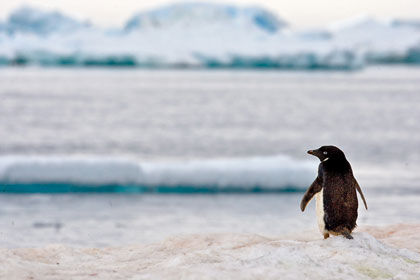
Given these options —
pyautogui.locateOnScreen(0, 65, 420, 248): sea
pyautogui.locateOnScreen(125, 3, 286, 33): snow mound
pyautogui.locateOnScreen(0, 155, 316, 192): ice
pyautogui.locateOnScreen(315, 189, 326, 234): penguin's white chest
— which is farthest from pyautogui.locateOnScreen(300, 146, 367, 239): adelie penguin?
pyautogui.locateOnScreen(125, 3, 286, 33): snow mound

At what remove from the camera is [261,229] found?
296 inches

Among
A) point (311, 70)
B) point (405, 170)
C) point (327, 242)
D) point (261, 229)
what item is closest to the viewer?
point (327, 242)

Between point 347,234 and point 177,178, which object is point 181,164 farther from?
point 347,234

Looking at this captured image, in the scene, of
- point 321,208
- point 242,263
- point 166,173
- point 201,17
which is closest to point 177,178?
point 166,173

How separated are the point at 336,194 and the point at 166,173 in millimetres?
7464

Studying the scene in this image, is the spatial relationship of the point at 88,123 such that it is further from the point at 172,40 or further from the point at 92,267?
the point at 172,40

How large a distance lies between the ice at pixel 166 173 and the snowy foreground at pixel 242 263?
597 cm

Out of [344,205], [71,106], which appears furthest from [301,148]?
[71,106]

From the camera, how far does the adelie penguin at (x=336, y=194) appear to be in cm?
443

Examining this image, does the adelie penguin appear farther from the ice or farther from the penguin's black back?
the ice

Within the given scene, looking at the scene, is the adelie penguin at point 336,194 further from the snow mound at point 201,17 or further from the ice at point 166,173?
the snow mound at point 201,17

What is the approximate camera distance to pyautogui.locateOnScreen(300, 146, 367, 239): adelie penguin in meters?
4.43

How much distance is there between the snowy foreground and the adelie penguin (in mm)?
137

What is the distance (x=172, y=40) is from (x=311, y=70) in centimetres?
2363
